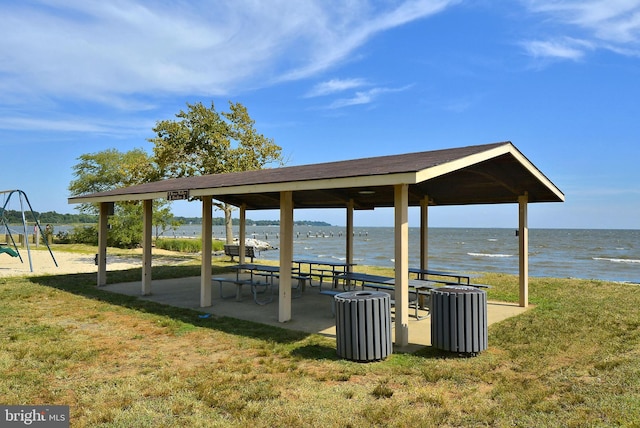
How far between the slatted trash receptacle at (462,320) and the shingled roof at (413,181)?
4.93 ft

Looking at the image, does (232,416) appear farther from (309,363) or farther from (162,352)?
(162,352)

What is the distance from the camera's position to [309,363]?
495 cm

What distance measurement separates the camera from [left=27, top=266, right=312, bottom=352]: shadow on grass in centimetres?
635

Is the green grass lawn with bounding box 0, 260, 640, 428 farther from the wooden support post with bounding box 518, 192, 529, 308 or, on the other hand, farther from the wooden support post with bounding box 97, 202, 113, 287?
the wooden support post with bounding box 97, 202, 113, 287

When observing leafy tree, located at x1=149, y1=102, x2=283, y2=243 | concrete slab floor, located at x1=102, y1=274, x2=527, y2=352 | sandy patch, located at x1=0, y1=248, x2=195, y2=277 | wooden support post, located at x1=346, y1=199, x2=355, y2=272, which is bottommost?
concrete slab floor, located at x1=102, y1=274, x2=527, y2=352

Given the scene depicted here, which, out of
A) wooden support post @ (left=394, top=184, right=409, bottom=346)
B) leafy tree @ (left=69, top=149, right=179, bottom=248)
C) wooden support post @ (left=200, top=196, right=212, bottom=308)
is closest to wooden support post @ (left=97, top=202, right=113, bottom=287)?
wooden support post @ (left=200, top=196, right=212, bottom=308)

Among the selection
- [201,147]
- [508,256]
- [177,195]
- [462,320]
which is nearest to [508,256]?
[508,256]

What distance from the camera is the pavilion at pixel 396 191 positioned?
18.1 feet

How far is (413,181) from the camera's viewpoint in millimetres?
4883

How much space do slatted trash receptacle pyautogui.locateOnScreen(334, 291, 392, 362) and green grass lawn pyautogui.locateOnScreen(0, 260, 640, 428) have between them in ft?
0.50

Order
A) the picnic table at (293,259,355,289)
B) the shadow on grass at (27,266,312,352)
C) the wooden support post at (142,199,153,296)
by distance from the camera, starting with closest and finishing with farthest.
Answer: the shadow on grass at (27,266,312,352) < the wooden support post at (142,199,153,296) < the picnic table at (293,259,355,289)

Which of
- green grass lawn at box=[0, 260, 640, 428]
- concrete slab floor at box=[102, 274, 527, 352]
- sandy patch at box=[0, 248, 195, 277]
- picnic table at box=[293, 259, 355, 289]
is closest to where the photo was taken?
green grass lawn at box=[0, 260, 640, 428]

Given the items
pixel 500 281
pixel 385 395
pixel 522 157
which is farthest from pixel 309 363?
pixel 500 281

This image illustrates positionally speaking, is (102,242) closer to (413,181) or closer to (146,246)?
(146,246)
